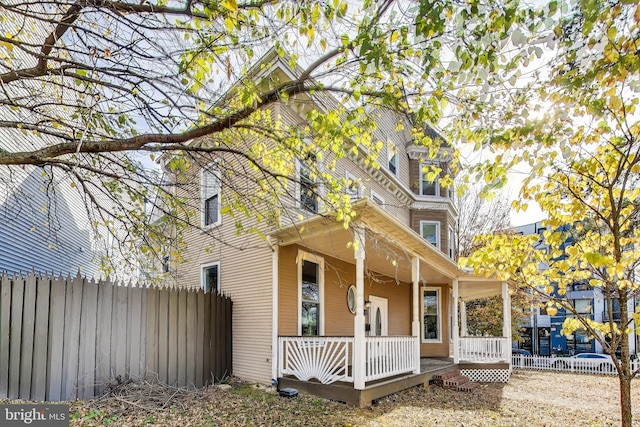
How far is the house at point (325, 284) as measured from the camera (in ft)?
23.9

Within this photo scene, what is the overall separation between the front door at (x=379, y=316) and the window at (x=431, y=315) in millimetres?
2585

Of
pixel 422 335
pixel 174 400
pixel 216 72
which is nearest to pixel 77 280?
pixel 174 400

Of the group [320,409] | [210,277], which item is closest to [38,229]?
[210,277]

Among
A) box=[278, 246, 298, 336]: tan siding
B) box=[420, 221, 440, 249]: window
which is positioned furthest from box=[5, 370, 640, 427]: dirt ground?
box=[420, 221, 440, 249]: window

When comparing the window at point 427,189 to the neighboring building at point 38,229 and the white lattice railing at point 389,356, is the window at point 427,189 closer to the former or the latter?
the white lattice railing at point 389,356

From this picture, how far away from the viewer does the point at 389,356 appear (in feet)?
27.2

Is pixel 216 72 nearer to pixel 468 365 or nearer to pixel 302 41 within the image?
pixel 302 41

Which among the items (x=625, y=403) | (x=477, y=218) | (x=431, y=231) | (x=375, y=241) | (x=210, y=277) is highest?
(x=477, y=218)

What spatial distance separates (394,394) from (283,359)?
2436mm

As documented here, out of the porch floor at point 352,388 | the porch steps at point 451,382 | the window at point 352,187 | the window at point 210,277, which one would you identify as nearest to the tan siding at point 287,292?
the porch floor at point 352,388

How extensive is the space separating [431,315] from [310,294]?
24.4ft

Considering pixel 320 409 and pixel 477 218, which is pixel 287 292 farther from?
pixel 477 218

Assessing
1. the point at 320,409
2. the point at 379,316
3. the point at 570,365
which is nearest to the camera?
the point at 320,409

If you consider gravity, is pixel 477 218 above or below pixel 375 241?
above
